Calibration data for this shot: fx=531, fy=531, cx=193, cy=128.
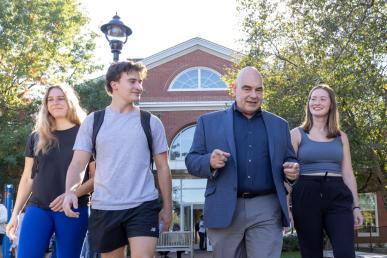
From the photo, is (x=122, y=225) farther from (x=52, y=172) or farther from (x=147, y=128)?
(x=52, y=172)

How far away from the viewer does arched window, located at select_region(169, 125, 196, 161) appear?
35312 mm

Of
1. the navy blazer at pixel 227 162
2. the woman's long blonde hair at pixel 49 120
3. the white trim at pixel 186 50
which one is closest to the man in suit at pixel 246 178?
the navy blazer at pixel 227 162

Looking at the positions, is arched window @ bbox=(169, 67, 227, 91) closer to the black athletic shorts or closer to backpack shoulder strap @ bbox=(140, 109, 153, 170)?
backpack shoulder strap @ bbox=(140, 109, 153, 170)

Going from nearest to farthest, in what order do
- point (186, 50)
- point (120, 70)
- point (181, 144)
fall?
1. point (120, 70)
2. point (181, 144)
3. point (186, 50)

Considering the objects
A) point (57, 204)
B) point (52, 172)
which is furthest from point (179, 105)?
point (57, 204)

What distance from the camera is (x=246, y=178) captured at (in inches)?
170

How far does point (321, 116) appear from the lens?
552 centimetres

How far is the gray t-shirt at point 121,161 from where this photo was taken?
4.32 metres

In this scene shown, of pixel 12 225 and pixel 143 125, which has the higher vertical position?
pixel 143 125

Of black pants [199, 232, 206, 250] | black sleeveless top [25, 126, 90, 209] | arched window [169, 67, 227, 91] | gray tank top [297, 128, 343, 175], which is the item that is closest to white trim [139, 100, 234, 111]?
arched window [169, 67, 227, 91]

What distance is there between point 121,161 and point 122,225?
0.52 metres

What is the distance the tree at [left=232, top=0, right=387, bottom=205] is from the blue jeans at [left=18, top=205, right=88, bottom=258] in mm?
8698

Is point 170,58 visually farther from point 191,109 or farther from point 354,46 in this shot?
point 354,46

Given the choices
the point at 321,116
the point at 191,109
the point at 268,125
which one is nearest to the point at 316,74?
the point at 321,116
